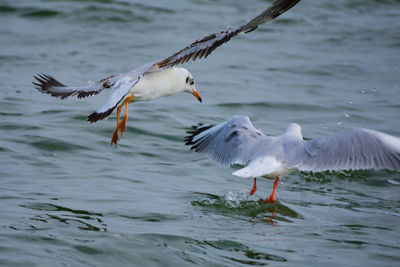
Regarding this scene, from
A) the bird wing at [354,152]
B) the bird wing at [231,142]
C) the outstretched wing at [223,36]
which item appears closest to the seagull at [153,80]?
the outstretched wing at [223,36]

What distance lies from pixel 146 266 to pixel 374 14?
11883 mm

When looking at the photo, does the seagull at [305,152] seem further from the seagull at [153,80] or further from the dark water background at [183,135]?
the seagull at [153,80]

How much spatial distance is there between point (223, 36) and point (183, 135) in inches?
99.4

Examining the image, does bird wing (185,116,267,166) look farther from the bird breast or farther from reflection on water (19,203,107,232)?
reflection on water (19,203,107,232)

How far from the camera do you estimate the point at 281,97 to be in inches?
382

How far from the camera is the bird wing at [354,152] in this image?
5.12 m

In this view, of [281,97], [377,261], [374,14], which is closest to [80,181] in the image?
[377,261]

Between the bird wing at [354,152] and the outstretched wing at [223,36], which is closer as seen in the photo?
the bird wing at [354,152]

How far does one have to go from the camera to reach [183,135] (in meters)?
7.91

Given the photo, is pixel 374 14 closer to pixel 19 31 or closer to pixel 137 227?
pixel 19 31

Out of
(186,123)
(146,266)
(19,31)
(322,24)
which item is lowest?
(146,266)

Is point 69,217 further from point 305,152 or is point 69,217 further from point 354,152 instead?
point 354,152

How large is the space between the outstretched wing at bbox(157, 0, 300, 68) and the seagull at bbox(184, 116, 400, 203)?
766 millimetres

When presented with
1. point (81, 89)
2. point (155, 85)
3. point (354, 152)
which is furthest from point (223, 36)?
point (81, 89)
